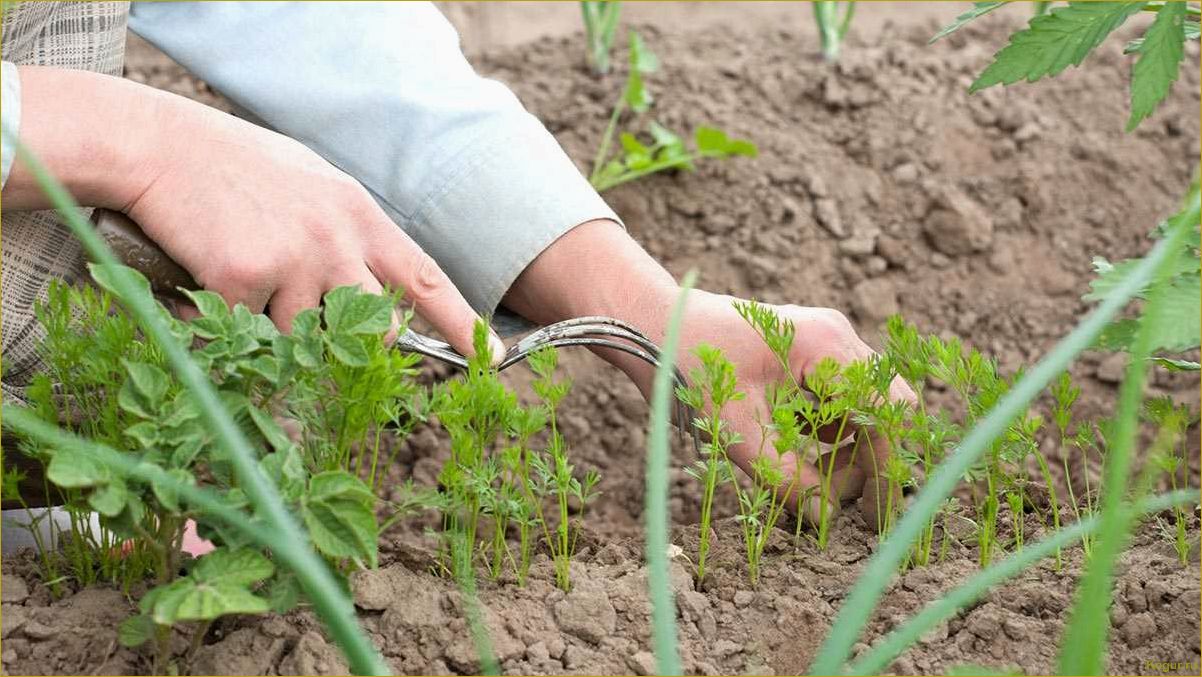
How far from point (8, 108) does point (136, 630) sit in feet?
1.99

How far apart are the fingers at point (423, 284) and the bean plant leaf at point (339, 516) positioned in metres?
0.43

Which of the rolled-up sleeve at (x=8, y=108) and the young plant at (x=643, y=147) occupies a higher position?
the rolled-up sleeve at (x=8, y=108)

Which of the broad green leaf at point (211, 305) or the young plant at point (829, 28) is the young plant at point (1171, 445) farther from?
the young plant at point (829, 28)

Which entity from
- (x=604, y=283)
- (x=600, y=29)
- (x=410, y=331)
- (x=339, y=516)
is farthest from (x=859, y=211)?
(x=339, y=516)

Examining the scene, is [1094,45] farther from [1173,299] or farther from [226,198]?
[226,198]

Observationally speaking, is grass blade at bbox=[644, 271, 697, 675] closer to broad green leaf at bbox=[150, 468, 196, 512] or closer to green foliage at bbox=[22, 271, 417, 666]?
green foliage at bbox=[22, 271, 417, 666]

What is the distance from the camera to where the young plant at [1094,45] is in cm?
130

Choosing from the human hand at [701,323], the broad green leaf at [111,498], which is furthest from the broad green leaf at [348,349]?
the human hand at [701,323]

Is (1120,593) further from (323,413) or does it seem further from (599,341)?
(323,413)

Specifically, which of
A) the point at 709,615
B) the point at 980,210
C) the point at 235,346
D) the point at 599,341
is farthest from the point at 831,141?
the point at 235,346

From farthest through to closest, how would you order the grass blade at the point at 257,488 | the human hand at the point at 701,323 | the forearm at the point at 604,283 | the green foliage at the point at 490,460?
the forearm at the point at 604,283 < the human hand at the point at 701,323 < the green foliage at the point at 490,460 < the grass blade at the point at 257,488

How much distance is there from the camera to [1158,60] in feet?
4.30

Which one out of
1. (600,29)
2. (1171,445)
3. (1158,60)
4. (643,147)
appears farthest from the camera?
(600,29)

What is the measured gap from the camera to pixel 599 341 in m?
1.48
